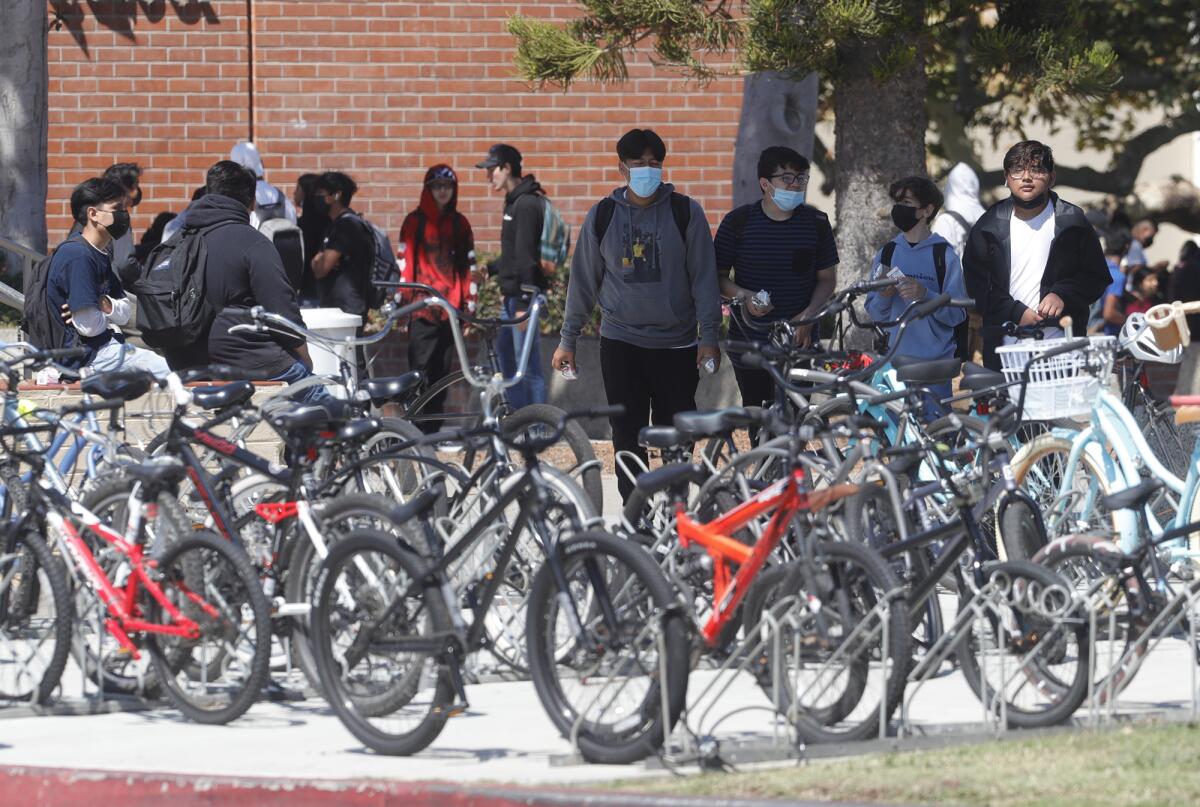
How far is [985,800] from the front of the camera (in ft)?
17.4

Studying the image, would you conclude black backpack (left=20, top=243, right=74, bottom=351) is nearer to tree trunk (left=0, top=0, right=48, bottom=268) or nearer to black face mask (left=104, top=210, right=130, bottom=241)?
black face mask (left=104, top=210, right=130, bottom=241)

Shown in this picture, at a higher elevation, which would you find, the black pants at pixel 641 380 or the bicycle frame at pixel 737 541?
the black pants at pixel 641 380

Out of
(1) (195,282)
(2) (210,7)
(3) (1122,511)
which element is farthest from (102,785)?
(2) (210,7)

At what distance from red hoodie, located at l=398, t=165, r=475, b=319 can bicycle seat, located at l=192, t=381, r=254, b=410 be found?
5.75 metres

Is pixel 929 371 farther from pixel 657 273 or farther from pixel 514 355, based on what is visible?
pixel 514 355

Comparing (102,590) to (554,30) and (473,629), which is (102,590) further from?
(554,30)

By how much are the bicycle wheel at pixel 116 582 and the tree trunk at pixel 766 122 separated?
8.05 metres

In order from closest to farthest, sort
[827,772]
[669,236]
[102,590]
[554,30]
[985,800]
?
[985,800] < [827,772] < [102,590] < [669,236] < [554,30]

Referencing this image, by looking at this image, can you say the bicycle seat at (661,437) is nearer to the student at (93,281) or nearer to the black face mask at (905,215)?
the black face mask at (905,215)

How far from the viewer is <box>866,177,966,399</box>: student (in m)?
9.66

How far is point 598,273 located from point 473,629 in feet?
11.3

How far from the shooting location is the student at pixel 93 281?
945 centimetres

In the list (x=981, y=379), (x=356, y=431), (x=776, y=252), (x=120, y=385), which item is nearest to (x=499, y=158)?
(x=776, y=252)

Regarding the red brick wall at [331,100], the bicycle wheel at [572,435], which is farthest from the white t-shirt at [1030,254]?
the red brick wall at [331,100]
